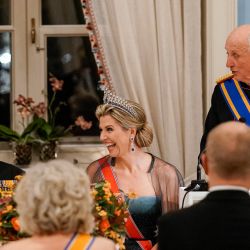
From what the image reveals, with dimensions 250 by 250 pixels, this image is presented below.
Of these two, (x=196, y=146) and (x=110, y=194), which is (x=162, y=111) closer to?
(x=196, y=146)

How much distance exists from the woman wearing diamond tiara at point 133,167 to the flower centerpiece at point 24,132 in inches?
29.0

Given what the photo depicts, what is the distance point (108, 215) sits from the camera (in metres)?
2.97

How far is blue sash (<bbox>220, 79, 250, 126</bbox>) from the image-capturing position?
12.9ft

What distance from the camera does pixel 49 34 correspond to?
16.1ft

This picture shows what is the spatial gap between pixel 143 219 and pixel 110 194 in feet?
2.77

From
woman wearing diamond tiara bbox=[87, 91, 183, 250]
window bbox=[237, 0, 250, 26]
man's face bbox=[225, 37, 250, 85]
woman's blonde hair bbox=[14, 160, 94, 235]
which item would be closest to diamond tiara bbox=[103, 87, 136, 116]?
woman wearing diamond tiara bbox=[87, 91, 183, 250]

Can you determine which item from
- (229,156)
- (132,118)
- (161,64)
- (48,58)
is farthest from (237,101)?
(229,156)

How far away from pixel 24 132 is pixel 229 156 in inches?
104

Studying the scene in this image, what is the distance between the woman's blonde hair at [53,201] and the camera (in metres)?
2.19

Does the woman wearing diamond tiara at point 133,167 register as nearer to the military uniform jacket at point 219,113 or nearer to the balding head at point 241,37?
the military uniform jacket at point 219,113

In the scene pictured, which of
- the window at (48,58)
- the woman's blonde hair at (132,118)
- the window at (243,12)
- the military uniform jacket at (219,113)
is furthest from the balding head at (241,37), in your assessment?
the window at (48,58)

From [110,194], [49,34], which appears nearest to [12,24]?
[49,34]

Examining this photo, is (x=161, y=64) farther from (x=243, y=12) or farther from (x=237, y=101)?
(x=237, y=101)

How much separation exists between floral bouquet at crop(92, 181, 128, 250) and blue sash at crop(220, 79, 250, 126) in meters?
1.07
